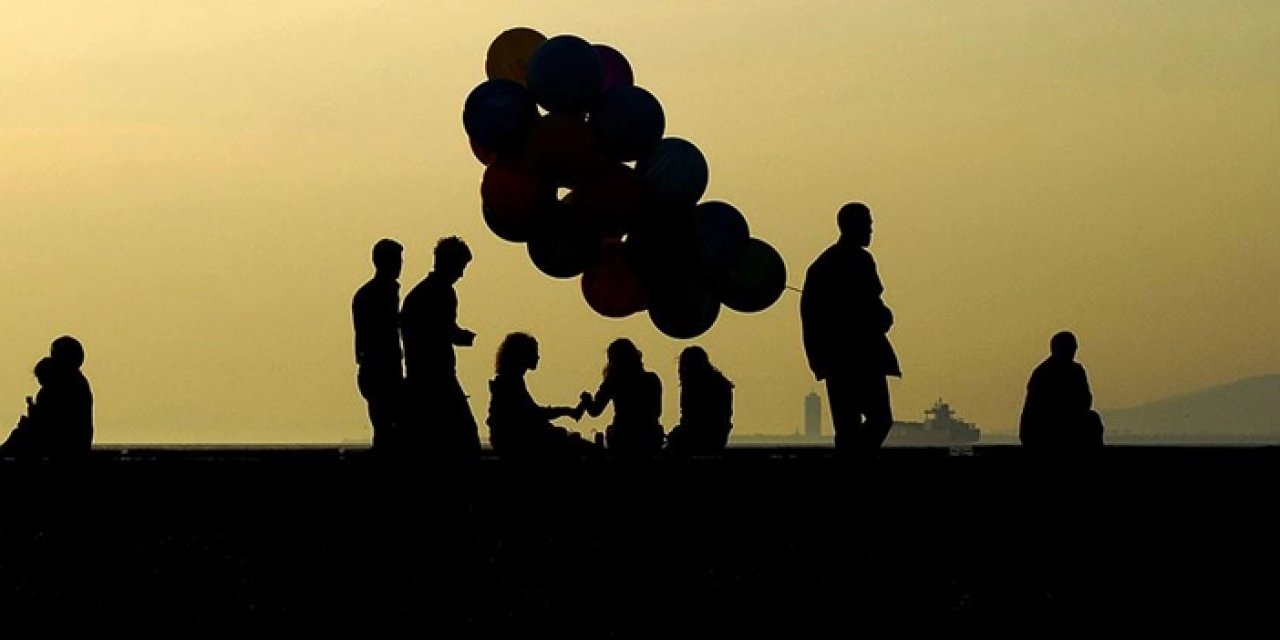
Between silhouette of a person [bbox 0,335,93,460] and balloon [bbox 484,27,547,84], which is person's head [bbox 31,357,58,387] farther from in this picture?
balloon [bbox 484,27,547,84]

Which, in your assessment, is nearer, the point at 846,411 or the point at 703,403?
the point at 846,411

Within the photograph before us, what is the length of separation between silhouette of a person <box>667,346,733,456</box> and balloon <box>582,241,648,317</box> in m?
1.12

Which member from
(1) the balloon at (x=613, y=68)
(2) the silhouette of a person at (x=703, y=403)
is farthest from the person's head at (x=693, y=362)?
(1) the balloon at (x=613, y=68)

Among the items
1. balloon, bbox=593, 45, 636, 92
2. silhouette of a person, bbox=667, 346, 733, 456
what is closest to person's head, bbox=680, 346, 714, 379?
silhouette of a person, bbox=667, 346, 733, 456

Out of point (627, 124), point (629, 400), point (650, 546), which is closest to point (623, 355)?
point (629, 400)

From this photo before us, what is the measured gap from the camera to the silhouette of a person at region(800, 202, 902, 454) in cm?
1518

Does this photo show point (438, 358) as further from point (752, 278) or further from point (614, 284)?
point (752, 278)

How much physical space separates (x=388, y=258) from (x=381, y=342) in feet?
1.48

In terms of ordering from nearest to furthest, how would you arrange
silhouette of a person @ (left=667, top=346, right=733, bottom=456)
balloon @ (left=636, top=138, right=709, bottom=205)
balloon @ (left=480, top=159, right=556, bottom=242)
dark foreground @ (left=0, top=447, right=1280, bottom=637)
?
dark foreground @ (left=0, top=447, right=1280, bottom=637) < silhouette of a person @ (left=667, top=346, right=733, bottom=456) < balloon @ (left=480, top=159, right=556, bottom=242) < balloon @ (left=636, top=138, right=709, bottom=205)

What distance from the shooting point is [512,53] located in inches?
779

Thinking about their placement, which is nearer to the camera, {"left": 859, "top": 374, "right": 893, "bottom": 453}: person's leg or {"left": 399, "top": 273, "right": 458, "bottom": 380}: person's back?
{"left": 399, "top": 273, "right": 458, "bottom": 380}: person's back

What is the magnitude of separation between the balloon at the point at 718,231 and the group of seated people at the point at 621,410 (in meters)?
1.05

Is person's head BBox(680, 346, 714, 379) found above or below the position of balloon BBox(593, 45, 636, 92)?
below

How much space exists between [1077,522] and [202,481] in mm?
4843
